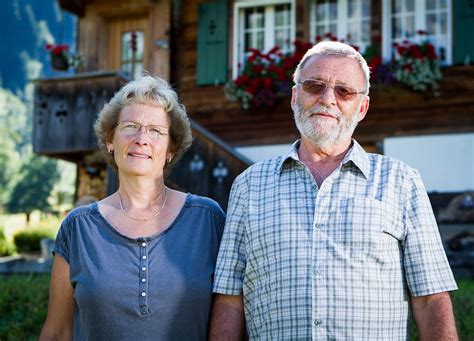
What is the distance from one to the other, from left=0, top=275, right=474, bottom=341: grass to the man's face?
93.0 inches

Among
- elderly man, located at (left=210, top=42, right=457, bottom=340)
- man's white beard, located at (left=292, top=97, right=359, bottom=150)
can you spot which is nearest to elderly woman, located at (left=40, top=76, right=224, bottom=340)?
elderly man, located at (left=210, top=42, right=457, bottom=340)

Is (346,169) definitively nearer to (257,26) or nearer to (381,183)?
(381,183)

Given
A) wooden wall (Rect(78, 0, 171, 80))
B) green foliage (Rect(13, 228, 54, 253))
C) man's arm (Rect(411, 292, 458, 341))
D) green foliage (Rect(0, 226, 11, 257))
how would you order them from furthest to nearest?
1. green foliage (Rect(0, 226, 11, 257))
2. green foliage (Rect(13, 228, 54, 253))
3. wooden wall (Rect(78, 0, 171, 80))
4. man's arm (Rect(411, 292, 458, 341))

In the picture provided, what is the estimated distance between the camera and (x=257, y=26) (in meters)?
11.4

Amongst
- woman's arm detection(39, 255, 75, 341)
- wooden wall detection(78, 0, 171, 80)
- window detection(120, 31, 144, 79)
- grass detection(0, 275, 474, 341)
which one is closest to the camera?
woman's arm detection(39, 255, 75, 341)

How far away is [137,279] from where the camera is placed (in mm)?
3033

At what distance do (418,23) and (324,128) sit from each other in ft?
26.1

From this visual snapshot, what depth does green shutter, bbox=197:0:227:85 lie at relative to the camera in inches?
443

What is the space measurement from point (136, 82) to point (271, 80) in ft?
24.2

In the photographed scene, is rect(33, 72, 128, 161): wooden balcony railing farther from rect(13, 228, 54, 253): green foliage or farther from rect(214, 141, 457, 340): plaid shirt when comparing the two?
rect(214, 141, 457, 340): plaid shirt

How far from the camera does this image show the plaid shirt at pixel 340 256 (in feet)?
9.13

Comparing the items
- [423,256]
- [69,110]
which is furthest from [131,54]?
[423,256]

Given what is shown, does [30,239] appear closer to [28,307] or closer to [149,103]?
[28,307]

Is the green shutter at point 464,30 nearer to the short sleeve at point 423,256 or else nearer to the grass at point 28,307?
the grass at point 28,307
